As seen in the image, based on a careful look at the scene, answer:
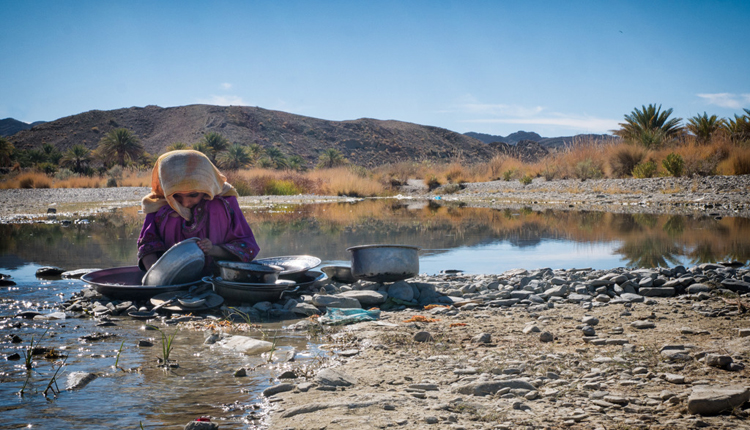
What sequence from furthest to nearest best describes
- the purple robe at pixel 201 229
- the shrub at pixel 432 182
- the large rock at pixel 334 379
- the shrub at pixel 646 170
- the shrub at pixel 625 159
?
the shrub at pixel 432 182
the shrub at pixel 625 159
the shrub at pixel 646 170
the purple robe at pixel 201 229
the large rock at pixel 334 379

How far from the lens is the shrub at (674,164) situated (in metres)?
20.2

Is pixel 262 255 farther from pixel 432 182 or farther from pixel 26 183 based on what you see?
pixel 26 183

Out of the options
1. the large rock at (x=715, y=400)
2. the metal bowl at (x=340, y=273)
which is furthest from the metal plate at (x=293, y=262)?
the large rock at (x=715, y=400)

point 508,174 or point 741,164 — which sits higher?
point 508,174

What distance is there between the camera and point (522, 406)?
2.60 m

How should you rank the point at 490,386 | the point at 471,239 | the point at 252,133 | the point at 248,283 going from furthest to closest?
the point at 252,133 < the point at 471,239 < the point at 248,283 < the point at 490,386

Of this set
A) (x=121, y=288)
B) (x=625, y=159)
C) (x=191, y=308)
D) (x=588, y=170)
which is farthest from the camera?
(x=588, y=170)

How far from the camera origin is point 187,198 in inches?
221

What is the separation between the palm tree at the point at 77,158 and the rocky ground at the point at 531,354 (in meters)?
48.4

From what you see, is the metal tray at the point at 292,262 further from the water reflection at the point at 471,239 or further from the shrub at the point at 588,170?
the shrub at the point at 588,170

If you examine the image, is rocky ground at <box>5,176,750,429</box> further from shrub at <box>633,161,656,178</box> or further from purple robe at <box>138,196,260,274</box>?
shrub at <box>633,161,656,178</box>

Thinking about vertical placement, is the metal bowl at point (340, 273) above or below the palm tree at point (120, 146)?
below

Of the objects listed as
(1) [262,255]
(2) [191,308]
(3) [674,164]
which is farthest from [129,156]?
(2) [191,308]

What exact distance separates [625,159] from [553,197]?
422cm
